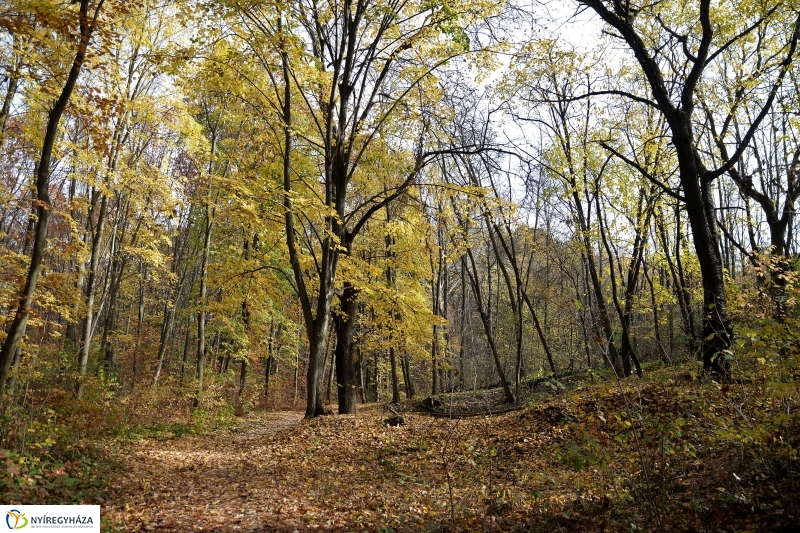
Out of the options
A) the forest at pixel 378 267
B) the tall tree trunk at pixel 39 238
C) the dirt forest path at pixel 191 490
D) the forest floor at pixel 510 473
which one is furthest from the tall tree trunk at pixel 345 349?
the tall tree trunk at pixel 39 238

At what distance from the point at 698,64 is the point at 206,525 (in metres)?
9.93

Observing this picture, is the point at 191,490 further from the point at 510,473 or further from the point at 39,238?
the point at 510,473

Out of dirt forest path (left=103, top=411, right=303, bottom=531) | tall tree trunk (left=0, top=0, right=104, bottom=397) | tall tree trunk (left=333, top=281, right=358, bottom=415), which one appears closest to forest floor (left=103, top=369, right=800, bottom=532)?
dirt forest path (left=103, top=411, right=303, bottom=531)

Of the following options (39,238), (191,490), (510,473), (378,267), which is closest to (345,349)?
(378,267)

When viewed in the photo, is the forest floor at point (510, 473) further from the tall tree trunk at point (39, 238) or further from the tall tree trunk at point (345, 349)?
the tall tree trunk at point (345, 349)

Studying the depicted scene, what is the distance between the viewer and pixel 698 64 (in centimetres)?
779

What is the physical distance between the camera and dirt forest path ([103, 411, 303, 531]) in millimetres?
4762

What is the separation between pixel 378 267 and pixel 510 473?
7.25 meters

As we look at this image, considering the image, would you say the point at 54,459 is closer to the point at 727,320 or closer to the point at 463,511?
the point at 463,511

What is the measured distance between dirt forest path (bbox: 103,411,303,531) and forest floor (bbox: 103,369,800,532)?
0.03m

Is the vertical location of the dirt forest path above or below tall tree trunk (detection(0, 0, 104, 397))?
below

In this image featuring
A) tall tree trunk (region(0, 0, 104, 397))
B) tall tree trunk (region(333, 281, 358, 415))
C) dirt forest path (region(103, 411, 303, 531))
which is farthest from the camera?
tall tree trunk (region(333, 281, 358, 415))

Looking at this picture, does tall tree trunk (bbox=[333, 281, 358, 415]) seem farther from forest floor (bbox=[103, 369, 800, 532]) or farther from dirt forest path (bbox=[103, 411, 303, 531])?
dirt forest path (bbox=[103, 411, 303, 531])

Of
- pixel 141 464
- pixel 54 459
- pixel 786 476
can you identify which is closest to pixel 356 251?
pixel 141 464
